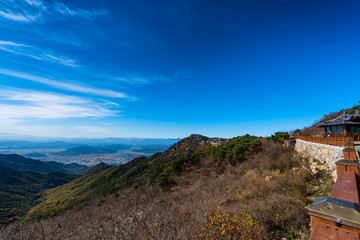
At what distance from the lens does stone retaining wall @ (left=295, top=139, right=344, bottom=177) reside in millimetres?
8397

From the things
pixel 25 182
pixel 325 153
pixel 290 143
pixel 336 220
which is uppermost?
pixel 290 143

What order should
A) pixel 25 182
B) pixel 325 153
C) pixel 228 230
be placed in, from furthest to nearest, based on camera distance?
pixel 25 182 → pixel 325 153 → pixel 228 230

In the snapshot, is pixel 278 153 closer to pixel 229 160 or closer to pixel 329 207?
pixel 229 160

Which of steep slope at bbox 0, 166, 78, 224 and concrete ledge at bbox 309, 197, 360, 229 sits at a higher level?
concrete ledge at bbox 309, 197, 360, 229

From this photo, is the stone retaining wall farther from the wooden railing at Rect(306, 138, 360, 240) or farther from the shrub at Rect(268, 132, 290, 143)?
the wooden railing at Rect(306, 138, 360, 240)

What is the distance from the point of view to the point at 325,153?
32.8ft

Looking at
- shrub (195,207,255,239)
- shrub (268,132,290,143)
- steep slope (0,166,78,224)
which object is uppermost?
shrub (268,132,290,143)

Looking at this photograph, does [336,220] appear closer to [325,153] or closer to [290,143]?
[325,153]

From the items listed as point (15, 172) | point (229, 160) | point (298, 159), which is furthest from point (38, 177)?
point (298, 159)

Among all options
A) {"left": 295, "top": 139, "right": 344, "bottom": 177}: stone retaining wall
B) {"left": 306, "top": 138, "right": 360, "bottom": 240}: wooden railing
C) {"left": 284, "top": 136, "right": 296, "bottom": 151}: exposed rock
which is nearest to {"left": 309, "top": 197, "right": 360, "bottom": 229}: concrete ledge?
{"left": 306, "top": 138, "right": 360, "bottom": 240}: wooden railing

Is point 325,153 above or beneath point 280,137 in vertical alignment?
beneath

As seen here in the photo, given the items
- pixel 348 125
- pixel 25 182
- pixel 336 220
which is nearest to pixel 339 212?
pixel 336 220

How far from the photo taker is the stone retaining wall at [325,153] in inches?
331

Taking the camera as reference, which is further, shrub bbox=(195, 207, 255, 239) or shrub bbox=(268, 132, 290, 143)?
shrub bbox=(268, 132, 290, 143)
